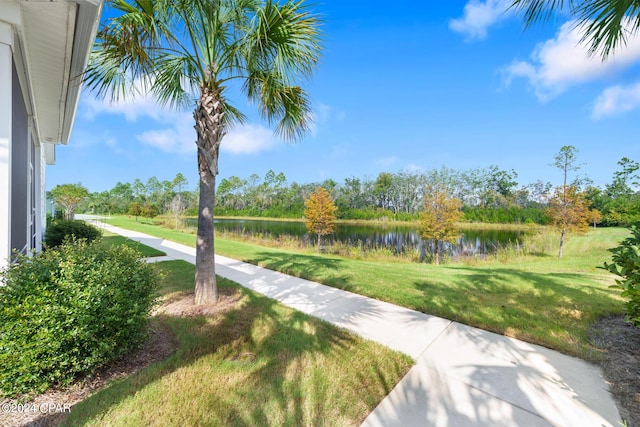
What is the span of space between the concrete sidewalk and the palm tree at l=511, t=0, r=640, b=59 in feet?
10.9

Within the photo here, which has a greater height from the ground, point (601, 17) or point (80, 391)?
point (601, 17)

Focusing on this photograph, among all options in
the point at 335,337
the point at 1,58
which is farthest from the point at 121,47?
the point at 335,337

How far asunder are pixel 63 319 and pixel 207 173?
2460 mm

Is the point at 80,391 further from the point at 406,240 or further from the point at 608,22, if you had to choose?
the point at 406,240

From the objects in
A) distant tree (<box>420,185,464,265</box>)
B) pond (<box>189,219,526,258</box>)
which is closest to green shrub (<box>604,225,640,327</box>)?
distant tree (<box>420,185,464,265</box>)

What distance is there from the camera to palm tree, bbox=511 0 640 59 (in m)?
2.42

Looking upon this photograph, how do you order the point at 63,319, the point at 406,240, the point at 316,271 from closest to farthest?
the point at 63,319, the point at 316,271, the point at 406,240

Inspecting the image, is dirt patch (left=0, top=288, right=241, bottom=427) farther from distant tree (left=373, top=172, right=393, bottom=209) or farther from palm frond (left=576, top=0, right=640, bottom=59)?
distant tree (left=373, top=172, right=393, bottom=209)

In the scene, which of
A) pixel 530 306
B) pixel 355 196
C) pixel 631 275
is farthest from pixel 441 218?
pixel 355 196

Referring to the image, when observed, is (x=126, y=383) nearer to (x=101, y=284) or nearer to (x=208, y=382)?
(x=208, y=382)

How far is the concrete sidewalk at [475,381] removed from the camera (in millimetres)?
1971

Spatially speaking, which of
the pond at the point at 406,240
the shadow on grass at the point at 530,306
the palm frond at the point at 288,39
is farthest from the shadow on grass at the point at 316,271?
the pond at the point at 406,240

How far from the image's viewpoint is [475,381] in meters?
2.38

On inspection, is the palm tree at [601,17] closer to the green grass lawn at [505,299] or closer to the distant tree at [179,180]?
the green grass lawn at [505,299]
